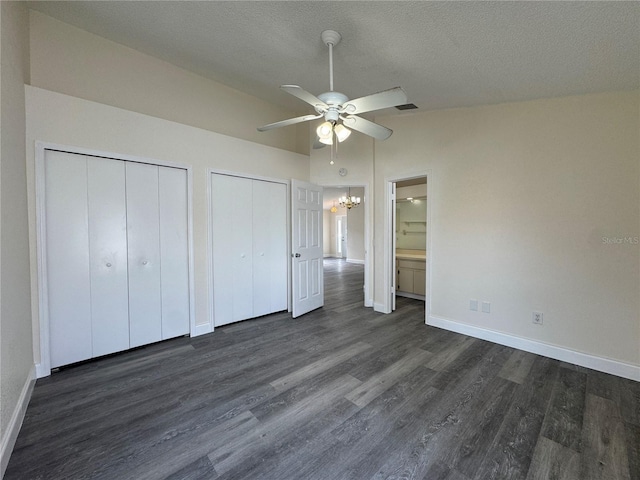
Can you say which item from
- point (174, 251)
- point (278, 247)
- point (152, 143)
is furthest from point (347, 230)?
point (152, 143)

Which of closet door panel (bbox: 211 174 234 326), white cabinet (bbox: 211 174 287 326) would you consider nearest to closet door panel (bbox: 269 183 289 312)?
white cabinet (bbox: 211 174 287 326)

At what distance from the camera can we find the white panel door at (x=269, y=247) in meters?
4.05

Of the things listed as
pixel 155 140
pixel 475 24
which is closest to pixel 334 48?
pixel 475 24

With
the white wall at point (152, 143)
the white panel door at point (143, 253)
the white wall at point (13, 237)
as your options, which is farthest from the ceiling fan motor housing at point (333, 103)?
the white panel door at point (143, 253)

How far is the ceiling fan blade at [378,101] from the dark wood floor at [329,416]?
7.43 ft

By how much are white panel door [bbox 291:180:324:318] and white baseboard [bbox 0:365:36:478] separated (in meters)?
2.72

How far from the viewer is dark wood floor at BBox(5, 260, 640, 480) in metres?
1.58

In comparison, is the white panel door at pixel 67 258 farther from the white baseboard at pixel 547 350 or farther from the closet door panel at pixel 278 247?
the white baseboard at pixel 547 350

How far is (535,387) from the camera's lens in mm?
2365

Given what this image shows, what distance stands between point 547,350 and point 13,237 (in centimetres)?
487

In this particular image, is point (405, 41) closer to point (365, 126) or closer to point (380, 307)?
point (365, 126)

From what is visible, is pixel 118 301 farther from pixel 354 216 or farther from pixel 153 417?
pixel 354 216

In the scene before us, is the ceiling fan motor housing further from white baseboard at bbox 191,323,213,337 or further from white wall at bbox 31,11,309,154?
white baseboard at bbox 191,323,213,337

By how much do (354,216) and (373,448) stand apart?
9692 millimetres
